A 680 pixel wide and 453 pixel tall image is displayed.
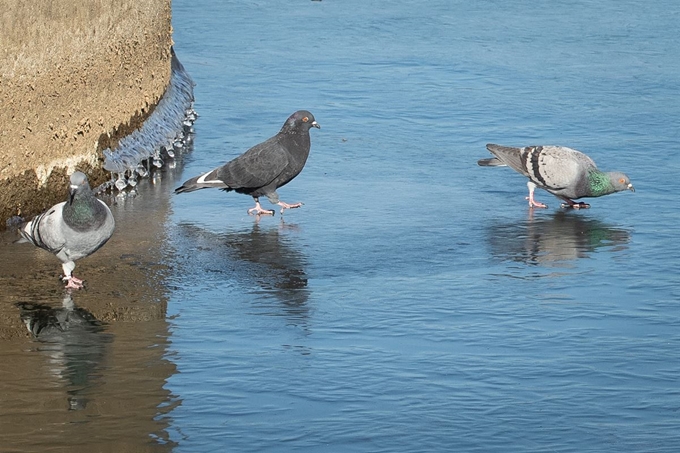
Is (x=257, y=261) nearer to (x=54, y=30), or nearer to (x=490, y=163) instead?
(x=54, y=30)

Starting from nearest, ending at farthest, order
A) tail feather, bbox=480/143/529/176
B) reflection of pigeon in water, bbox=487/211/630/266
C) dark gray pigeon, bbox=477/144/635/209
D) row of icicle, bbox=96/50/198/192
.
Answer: reflection of pigeon in water, bbox=487/211/630/266
dark gray pigeon, bbox=477/144/635/209
tail feather, bbox=480/143/529/176
row of icicle, bbox=96/50/198/192

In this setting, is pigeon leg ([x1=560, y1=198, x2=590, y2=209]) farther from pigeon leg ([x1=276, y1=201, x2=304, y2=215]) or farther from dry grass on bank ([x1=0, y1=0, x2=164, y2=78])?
dry grass on bank ([x1=0, y1=0, x2=164, y2=78])

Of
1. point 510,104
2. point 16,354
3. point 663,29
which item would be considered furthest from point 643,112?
point 16,354

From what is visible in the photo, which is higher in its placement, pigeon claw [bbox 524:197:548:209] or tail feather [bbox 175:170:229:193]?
tail feather [bbox 175:170:229:193]

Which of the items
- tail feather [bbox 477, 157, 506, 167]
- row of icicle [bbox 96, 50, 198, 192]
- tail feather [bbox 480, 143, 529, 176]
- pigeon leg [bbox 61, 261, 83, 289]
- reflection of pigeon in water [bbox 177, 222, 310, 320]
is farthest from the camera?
row of icicle [bbox 96, 50, 198, 192]

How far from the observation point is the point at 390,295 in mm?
8977

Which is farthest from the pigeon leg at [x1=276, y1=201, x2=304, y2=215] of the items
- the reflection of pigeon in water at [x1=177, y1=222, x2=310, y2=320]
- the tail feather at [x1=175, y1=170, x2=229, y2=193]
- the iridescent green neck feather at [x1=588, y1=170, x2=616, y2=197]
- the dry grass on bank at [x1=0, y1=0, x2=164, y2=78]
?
the iridescent green neck feather at [x1=588, y1=170, x2=616, y2=197]

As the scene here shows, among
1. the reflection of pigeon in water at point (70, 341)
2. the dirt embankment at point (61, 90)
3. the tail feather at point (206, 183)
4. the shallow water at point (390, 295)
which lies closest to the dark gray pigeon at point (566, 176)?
the shallow water at point (390, 295)

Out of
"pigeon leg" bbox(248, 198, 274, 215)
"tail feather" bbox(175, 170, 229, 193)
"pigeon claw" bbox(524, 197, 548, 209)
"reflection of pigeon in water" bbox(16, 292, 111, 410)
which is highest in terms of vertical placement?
"tail feather" bbox(175, 170, 229, 193)

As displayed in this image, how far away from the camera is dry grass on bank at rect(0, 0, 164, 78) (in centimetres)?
1020

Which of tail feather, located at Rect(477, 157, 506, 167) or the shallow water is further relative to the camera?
tail feather, located at Rect(477, 157, 506, 167)

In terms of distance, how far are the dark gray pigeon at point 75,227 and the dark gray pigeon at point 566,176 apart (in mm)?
4493

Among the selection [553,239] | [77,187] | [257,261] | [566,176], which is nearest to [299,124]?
[257,261]

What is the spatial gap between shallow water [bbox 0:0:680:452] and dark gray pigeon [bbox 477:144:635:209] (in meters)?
0.23
